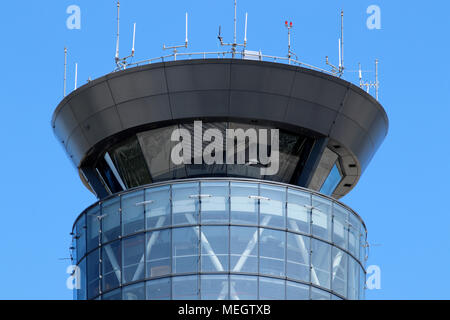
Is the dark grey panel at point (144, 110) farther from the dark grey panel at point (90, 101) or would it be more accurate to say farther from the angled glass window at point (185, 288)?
the angled glass window at point (185, 288)

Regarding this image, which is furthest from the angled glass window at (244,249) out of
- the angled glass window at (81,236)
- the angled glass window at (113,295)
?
the angled glass window at (81,236)

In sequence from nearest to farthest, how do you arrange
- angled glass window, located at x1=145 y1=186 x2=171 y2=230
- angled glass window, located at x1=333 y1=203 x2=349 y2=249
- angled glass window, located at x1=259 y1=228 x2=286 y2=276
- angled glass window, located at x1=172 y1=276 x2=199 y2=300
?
angled glass window, located at x1=172 y1=276 x2=199 y2=300 → angled glass window, located at x1=259 y1=228 x2=286 y2=276 → angled glass window, located at x1=145 y1=186 x2=171 y2=230 → angled glass window, located at x1=333 y1=203 x2=349 y2=249

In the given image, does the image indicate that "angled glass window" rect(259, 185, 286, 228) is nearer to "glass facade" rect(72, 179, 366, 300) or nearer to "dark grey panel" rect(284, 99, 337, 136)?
"glass facade" rect(72, 179, 366, 300)

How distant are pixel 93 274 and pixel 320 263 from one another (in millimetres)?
10532

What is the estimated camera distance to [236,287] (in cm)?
7400

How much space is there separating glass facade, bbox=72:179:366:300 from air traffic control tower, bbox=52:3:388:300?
46 millimetres

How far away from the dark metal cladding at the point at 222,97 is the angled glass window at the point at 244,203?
320 cm

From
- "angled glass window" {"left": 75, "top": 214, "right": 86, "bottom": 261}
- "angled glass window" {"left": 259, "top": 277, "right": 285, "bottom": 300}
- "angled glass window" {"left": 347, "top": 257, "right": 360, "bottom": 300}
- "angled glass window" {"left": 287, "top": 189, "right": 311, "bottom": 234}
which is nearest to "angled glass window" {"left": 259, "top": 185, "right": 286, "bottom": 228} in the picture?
"angled glass window" {"left": 287, "top": 189, "right": 311, "bottom": 234}

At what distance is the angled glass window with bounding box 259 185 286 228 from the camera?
2972 inches

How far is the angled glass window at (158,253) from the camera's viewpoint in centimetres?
7469

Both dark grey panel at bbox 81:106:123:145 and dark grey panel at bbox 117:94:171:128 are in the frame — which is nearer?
dark grey panel at bbox 117:94:171:128
